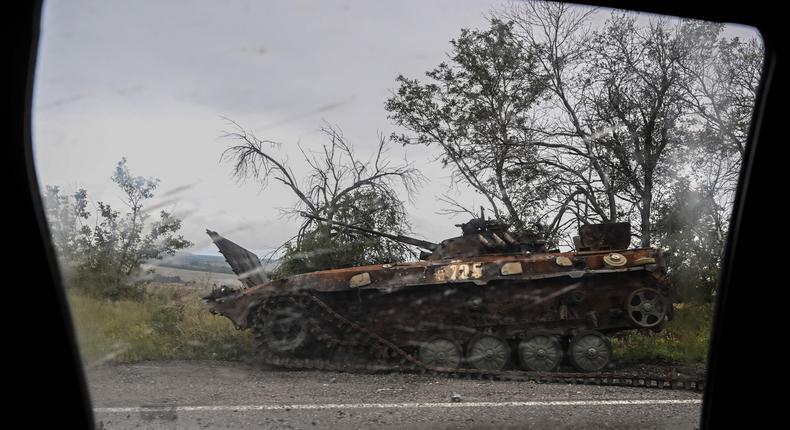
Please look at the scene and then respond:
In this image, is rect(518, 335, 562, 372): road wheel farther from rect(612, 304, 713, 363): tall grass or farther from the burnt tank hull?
rect(612, 304, 713, 363): tall grass

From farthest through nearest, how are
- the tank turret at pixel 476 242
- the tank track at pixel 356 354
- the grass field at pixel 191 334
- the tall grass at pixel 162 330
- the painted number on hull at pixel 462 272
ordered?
the tank turret at pixel 476 242
the painted number on hull at pixel 462 272
the tank track at pixel 356 354
the grass field at pixel 191 334
the tall grass at pixel 162 330

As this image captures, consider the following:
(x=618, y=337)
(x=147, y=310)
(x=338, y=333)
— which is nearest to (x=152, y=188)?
(x=147, y=310)

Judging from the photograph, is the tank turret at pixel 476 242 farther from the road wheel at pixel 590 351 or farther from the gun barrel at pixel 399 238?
the road wheel at pixel 590 351

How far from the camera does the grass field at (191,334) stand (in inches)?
345

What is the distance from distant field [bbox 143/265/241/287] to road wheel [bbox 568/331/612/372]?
4.98m

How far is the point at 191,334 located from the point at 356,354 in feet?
7.86

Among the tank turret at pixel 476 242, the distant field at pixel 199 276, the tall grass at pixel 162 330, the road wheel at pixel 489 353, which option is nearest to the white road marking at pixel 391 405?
the tall grass at pixel 162 330

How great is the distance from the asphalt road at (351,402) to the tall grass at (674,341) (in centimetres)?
150

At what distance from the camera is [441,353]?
9.99m

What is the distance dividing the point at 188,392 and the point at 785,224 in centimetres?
659

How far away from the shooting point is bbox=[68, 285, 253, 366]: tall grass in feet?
26.9

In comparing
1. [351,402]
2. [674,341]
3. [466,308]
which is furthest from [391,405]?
[674,341]

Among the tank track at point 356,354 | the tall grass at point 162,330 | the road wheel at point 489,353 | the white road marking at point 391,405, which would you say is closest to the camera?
the white road marking at point 391,405

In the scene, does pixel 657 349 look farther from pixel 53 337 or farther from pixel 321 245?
pixel 53 337
